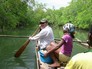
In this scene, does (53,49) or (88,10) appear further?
(88,10)

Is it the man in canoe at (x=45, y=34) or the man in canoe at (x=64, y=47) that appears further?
the man in canoe at (x=45, y=34)

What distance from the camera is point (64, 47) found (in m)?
5.75

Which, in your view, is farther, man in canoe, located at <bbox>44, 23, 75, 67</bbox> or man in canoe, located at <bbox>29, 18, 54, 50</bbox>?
man in canoe, located at <bbox>29, 18, 54, 50</bbox>

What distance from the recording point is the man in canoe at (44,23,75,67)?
5.47m

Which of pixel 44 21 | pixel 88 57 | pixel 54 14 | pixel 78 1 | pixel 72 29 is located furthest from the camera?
pixel 54 14

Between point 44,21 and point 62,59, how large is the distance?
1517mm

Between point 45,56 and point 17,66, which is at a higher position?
point 45,56

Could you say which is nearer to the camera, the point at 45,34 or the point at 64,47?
the point at 64,47

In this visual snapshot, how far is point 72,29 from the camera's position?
17.8 feet

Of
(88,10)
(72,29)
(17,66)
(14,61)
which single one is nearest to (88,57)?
(72,29)

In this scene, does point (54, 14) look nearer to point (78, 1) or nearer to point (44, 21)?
point (78, 1)

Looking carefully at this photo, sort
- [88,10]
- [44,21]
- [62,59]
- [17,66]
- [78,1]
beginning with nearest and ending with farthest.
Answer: [62,59] < [44,21] < [17,66] < [88,10] < [78,1]

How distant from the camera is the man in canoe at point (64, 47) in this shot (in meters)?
5.47

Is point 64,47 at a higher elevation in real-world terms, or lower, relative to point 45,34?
lower
